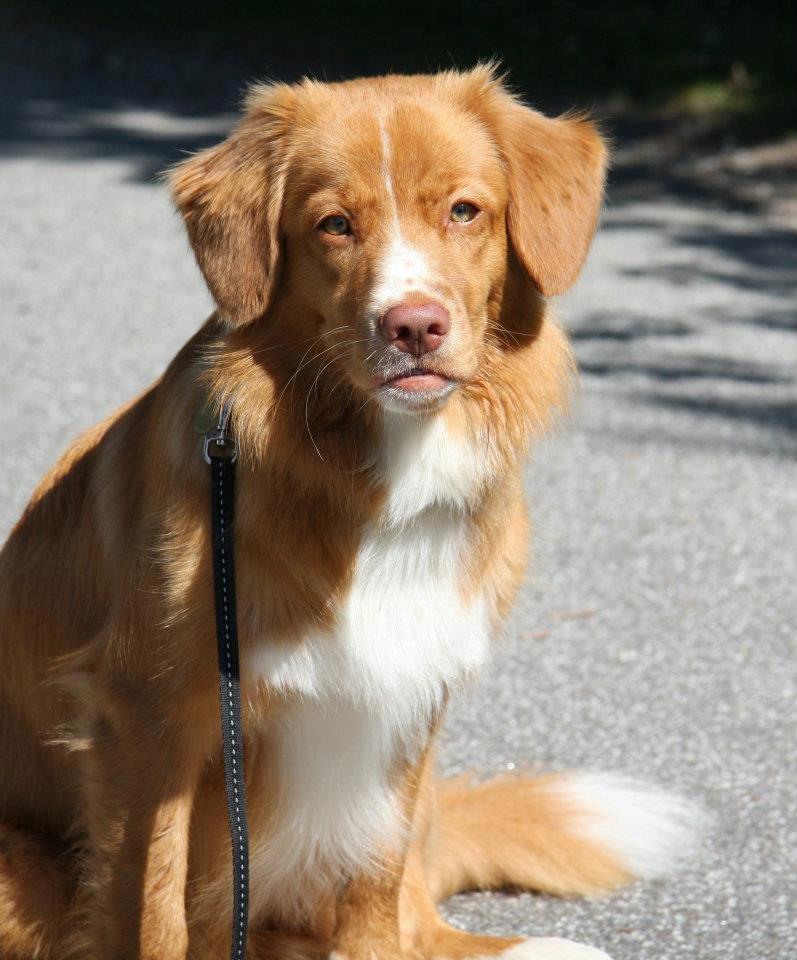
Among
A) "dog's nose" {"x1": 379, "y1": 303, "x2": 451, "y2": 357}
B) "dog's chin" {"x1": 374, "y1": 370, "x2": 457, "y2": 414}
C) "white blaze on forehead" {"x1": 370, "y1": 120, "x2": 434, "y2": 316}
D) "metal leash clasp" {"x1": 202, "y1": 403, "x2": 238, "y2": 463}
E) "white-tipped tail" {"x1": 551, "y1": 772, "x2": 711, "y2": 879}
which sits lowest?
"white-tipped tail" {"x1": 551, "y1": 772, "x2": 711, "y2": 879}

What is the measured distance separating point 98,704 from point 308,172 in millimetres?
1065

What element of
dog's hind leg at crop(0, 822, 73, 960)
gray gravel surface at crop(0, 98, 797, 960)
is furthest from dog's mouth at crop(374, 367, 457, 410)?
gray gravel surface at crop(0, 98, 797, 960)

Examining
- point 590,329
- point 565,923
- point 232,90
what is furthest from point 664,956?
point 232,90

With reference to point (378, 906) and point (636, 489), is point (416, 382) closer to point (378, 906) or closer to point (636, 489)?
point (378, 906)

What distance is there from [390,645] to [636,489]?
298 cm

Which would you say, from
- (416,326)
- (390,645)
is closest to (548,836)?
(390,645)

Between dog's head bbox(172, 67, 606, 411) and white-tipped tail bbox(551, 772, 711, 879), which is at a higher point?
dog's head bbox(172, 67, 606, 411)

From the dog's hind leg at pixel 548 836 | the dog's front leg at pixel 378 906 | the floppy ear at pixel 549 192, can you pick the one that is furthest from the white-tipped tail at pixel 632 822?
the floppy ear at pixel 549 192

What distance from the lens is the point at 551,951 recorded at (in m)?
2.87

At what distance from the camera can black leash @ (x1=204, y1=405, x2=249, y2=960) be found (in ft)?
7.88

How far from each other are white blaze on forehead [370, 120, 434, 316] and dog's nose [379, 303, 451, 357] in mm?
26

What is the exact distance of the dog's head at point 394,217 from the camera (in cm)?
245

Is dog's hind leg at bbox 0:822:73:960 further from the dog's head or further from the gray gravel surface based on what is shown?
the dog's head

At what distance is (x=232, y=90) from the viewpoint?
38.4 ft
